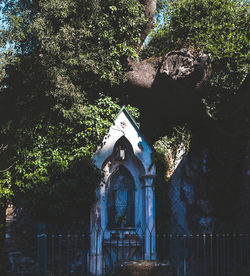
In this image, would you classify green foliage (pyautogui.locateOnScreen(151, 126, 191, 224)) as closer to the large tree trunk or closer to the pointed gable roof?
the pointed gable roof

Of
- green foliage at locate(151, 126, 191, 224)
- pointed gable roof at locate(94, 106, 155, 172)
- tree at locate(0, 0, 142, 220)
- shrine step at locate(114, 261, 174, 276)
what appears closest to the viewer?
shrine step at locate(114, 261, 174, 276)

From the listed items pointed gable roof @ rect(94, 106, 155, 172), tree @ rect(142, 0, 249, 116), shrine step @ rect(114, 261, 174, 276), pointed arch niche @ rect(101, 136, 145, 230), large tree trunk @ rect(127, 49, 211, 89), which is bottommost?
shrine step @ rect(114, 261, 174, 276)

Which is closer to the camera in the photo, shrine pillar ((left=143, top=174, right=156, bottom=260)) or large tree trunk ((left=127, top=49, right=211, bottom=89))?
shrine pillar ((left=143, top=174, right=156, bottom=260))

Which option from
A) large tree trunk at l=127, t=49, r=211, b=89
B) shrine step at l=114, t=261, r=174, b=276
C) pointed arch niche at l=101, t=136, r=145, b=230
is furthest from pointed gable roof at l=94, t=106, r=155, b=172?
shrine step at l=114, t=261, r=174, b=276

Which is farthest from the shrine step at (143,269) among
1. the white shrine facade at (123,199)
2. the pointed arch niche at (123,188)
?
the pointed arch niche at (123,188)

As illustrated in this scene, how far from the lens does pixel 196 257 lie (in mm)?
9672

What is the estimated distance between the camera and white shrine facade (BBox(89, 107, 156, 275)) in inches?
323

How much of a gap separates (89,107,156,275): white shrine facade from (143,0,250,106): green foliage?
3125 mm

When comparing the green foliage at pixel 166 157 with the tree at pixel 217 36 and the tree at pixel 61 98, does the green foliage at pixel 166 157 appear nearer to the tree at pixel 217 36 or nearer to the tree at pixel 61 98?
the tree at pixel 217 36

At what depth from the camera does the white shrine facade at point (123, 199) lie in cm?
820

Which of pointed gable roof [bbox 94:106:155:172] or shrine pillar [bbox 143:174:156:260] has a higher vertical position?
pointed gable roof [bbox 94:106:155:172]

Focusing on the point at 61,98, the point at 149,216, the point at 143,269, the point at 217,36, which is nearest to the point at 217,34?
the point at 217,36

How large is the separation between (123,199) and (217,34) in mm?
5801

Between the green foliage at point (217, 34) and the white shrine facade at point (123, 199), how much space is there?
3.13 m
